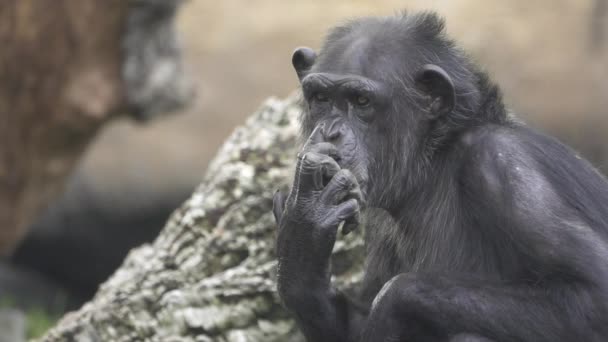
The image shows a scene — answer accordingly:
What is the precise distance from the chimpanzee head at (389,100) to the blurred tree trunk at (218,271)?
1275mm

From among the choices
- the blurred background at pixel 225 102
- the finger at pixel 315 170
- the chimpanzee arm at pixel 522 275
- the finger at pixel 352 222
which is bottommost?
the chimpanzee arm at pixel 522 275

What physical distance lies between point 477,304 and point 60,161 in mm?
6577

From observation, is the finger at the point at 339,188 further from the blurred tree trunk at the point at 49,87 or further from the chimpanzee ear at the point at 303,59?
the blurred tree trunk at the point at 49,87

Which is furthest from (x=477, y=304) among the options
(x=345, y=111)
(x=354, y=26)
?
(x=354, y=26)

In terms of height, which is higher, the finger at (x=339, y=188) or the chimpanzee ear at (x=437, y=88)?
the chimpanzee ear at (x=437, y=88)

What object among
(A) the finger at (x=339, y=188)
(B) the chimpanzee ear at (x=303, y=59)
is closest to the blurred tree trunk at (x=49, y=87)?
(B) the chimpanzee ear at (x=303, y=59)

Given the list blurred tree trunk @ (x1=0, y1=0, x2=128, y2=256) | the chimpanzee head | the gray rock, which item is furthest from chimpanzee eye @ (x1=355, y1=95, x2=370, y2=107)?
the gray rock

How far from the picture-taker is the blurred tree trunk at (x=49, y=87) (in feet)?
29.9

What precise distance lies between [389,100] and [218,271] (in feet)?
6.32

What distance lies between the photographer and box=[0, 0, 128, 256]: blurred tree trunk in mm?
9125

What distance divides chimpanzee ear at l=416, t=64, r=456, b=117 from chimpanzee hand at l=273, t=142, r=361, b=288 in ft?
1.92

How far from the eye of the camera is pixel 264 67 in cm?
1338

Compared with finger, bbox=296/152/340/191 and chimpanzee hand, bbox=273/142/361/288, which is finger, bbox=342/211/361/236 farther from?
finger, bbox=296/152/340/191

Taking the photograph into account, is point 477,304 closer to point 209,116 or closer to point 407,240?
point 407,240
